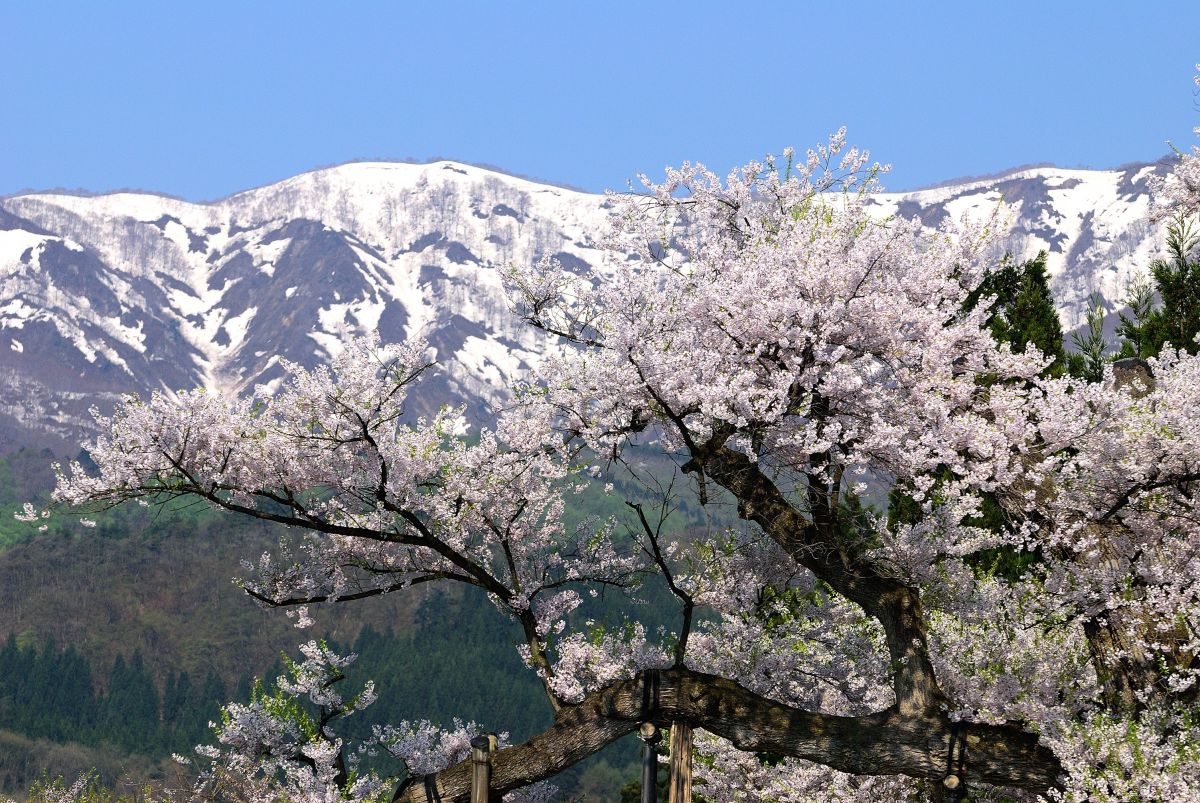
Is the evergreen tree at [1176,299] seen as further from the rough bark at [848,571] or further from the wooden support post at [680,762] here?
the wooden support post at [680,762]

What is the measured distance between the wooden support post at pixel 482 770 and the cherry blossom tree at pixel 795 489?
6.9 inches

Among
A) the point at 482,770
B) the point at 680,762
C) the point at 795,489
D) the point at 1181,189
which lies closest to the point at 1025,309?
the point at 1181,189

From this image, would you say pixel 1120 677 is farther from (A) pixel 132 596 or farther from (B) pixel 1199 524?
(A) pixel 132 596

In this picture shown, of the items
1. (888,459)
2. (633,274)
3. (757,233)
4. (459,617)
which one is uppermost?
(459,617)

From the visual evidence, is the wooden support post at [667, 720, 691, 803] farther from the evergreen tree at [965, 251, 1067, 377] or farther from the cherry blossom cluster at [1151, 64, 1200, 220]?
the evergreen tree at [965, 251, 1067, 377]

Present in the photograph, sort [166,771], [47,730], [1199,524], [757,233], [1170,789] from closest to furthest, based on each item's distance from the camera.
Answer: [1170,789] < [1199,524] < [757,233] < [166,771] < [47,730]

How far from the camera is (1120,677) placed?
11.2 meters

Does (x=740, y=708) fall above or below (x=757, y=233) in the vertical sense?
below

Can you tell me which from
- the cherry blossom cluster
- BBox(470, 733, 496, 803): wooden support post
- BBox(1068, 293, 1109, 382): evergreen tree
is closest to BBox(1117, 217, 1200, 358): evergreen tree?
BBox(1068, 293, 1109, 382): evergreen tree

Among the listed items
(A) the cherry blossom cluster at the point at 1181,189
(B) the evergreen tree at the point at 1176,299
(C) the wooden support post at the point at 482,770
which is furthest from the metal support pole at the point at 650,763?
(B) the evergreen tree at the point at 1176,299

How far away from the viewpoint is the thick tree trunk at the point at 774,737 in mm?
10805

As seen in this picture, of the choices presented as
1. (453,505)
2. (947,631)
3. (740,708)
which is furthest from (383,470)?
(947,631)

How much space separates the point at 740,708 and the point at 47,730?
146434mm

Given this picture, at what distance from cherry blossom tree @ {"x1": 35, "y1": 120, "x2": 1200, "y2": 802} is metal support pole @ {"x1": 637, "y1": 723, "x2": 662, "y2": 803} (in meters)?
0.18
